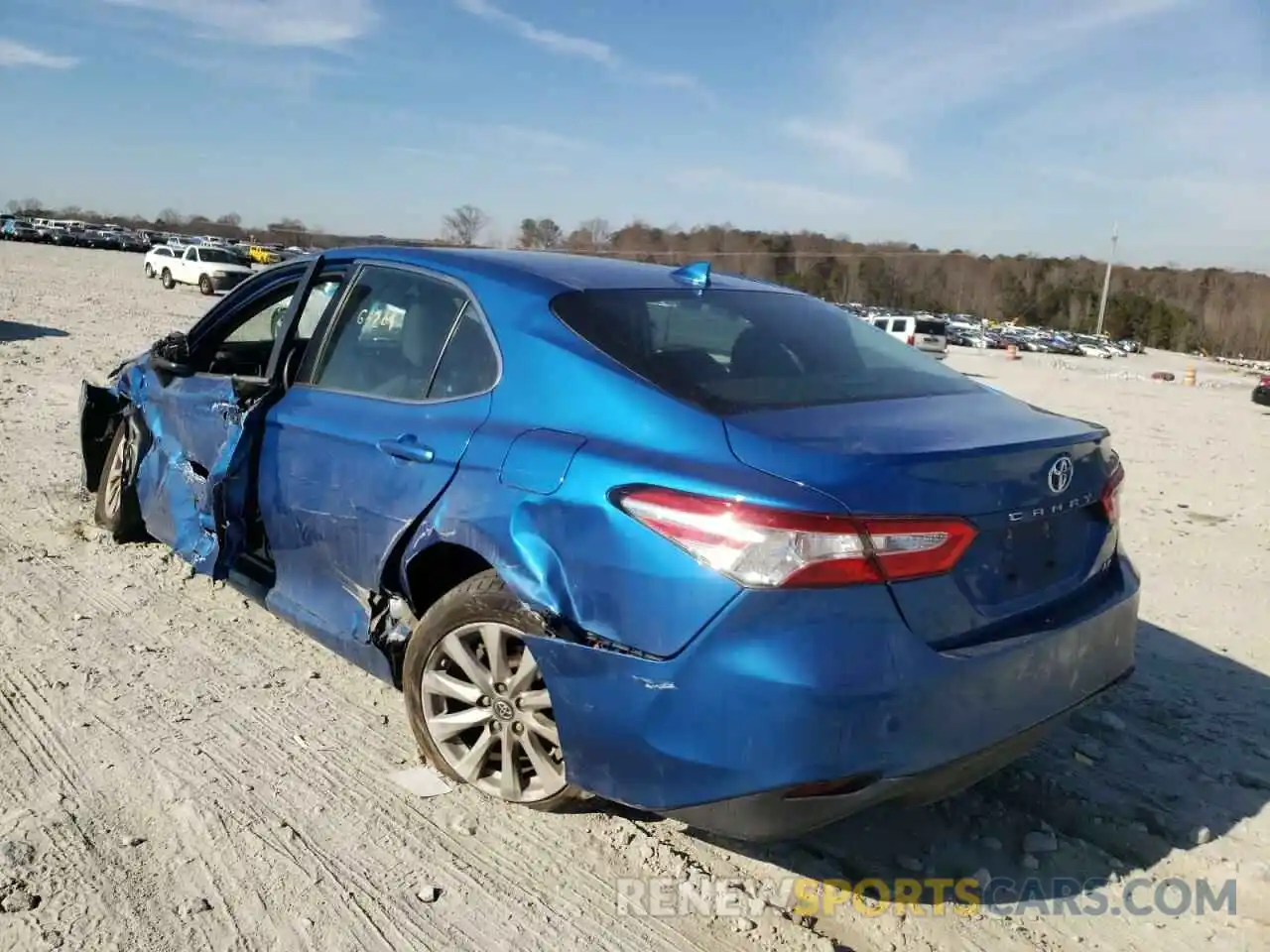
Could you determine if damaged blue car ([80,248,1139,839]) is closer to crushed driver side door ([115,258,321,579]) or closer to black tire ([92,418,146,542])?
crushed driver side door ([115,258,321,579])

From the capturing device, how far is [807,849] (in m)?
2.88

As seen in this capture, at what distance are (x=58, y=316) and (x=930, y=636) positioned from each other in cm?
1949

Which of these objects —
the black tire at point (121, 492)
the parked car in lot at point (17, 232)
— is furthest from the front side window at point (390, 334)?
the parked car in lot at point (17, 232)

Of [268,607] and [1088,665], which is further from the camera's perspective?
[268,607]

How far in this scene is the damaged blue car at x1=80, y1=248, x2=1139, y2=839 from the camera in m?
2.27

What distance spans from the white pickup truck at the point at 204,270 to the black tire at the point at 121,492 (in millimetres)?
29376

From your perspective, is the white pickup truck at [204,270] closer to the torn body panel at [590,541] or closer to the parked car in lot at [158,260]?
the parked car in lot at [158,260]

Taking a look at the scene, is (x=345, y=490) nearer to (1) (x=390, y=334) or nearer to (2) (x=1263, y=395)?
(1) (x=390, y=334)

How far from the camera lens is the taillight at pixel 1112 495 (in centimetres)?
293

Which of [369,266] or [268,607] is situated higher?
[369,266]

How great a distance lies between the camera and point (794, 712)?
2236 mm

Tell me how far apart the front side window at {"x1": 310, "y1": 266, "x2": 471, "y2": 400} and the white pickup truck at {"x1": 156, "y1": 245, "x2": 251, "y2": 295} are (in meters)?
31.3

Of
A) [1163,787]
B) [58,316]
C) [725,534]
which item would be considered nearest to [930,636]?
[725,534]

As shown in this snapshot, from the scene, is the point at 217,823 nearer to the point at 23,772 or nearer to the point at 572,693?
the point at 23,772
